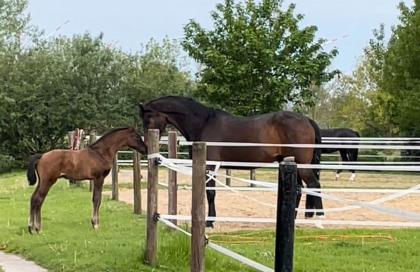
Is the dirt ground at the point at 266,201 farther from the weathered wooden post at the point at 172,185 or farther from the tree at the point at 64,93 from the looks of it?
the tree at the point at 64,93

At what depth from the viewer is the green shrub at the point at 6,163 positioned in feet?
92.4

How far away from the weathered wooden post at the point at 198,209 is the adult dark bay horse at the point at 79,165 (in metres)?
4.24

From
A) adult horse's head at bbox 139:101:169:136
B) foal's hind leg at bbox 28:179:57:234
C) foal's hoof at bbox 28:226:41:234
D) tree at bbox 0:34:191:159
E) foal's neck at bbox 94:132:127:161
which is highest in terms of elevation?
tree at bbox 0:34:191:159

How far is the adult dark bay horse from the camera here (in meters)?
9.96

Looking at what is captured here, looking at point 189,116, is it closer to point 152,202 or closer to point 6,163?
point 152,202

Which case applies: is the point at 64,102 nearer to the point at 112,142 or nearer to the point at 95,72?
the point at 95,72

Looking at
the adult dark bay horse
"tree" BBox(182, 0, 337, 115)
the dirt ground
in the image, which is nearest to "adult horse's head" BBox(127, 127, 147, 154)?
the adult dark bay horse

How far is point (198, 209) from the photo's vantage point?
602cm

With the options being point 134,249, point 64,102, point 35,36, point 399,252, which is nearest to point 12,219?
point 134,249

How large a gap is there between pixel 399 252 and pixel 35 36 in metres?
27.8

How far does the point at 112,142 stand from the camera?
10539 mm

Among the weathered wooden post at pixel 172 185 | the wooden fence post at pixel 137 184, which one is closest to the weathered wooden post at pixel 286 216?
the weathered wooden post at pixel 172 185

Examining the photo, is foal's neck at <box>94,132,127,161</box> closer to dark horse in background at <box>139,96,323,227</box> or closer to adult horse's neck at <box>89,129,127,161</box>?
adult horse's neck at <box>89,129,127,161</box>

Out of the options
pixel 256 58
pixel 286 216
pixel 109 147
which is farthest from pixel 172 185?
pixel 256 58
